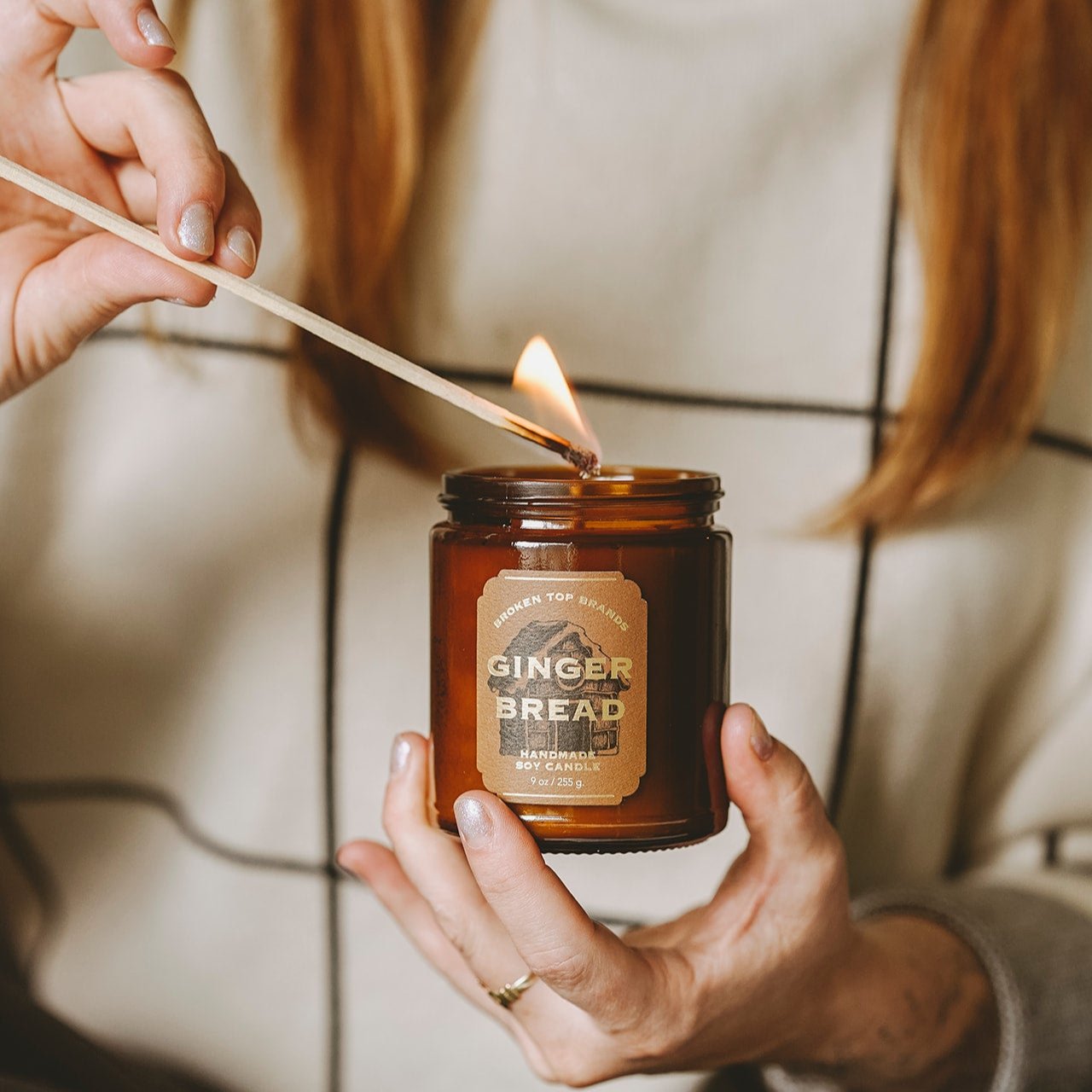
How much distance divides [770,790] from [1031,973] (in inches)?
18.4

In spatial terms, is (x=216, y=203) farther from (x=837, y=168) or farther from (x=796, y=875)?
(x=837, y=168)

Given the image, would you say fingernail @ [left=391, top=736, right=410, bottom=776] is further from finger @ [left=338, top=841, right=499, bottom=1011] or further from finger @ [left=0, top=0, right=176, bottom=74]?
finger @ [left=0, top=0, right=176, bottom=74]

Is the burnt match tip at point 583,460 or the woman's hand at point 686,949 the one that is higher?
the burnt match tip at point 583,460

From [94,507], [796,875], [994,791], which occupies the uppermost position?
[94,507]

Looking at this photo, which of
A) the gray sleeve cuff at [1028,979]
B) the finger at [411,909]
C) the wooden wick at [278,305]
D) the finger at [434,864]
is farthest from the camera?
the gray sleeve cuff at [1028,979]

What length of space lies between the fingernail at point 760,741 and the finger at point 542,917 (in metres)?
0.13

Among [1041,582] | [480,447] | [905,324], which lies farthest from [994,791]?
[480,447]

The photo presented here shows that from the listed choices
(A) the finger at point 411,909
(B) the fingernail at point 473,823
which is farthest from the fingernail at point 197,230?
(A) the finger at point 411,909

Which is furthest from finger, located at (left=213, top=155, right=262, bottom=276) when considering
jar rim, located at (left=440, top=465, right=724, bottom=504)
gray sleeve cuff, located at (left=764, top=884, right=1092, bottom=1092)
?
gray sleeve cuff, located at (left=764, top=884, right=1092, bottom=1092)

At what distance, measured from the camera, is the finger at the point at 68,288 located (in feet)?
2.40

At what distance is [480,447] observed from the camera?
113 cm

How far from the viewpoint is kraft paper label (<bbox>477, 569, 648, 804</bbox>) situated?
0.66 m

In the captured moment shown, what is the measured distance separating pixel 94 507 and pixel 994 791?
90 cm

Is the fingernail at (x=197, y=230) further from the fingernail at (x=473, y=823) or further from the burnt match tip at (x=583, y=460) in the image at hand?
the fingernail at (x=473, y=823)
